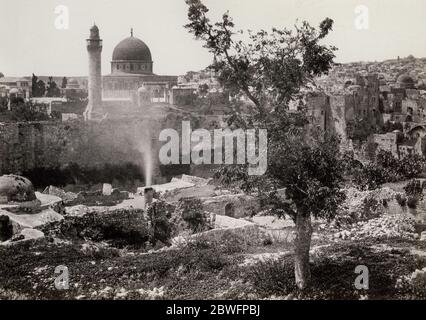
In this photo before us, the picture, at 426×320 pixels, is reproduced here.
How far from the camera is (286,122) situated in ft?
29.8

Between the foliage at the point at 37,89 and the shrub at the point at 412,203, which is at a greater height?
the foliage at the point at 37,89

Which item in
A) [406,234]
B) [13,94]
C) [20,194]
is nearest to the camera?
[406,234]

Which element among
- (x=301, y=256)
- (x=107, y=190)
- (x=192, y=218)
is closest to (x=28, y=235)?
(x=192, y=218)

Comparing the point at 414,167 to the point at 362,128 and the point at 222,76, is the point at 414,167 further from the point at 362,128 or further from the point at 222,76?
the point at 222,76

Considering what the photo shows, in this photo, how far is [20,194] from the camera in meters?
16.5

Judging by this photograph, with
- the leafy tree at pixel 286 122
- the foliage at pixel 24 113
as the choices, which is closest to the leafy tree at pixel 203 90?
the foliage at pixel 24 113

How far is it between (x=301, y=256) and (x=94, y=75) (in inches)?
929

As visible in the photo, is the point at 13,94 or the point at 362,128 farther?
the point at 13,94

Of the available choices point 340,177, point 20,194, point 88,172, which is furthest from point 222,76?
point 88,172

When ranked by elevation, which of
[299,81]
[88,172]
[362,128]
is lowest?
[88,172]

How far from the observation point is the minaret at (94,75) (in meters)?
29.4

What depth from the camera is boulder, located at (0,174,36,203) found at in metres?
16.4

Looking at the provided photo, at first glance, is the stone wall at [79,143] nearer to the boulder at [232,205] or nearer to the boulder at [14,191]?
the boulder at [14,191]
